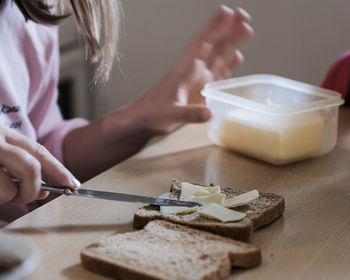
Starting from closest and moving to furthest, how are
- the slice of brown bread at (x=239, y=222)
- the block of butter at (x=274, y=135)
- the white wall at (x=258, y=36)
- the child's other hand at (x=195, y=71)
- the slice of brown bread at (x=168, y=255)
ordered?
the slice of brown bread at (x=168, y=255), the slice of brown bread at (x=239, y=222), the block of butter at (x=274, y=135), the child's other hand at (x=195, y=71), the white wall at (x=258, y=36)

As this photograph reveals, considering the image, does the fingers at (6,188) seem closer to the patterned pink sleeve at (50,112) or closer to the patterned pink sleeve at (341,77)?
the patterned pink sleeve at (50,112)

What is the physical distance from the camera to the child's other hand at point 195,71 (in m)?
1.15

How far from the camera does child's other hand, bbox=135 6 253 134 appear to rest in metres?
1.15

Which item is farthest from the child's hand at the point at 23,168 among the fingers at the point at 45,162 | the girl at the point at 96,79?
the girl at the point at 96,79

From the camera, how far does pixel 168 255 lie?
653 millimetres

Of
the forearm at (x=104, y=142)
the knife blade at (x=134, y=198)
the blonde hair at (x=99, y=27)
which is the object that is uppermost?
the blonde hair at (x=99, y=27)

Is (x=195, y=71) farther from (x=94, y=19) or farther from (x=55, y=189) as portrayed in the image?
(x=55, y=189)

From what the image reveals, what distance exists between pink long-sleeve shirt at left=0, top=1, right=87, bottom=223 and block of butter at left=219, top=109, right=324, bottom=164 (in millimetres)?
361

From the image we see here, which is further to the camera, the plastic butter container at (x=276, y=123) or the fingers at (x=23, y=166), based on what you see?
the plastic butter container at (x=276, y=123)

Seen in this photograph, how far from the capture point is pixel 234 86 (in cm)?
114

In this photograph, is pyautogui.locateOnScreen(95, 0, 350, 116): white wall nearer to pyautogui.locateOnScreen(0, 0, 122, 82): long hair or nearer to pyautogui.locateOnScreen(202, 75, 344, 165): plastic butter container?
pyautogui.locateOnScreen(202, 75, 344, 165): plastic butter container

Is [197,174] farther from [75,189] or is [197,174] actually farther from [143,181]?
Result: [75,189]

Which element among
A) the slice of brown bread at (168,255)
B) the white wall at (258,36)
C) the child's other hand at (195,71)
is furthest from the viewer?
the white wall at (258,36)

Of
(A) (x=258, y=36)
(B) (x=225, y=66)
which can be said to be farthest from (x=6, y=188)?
(A) (x=258, y=36)
